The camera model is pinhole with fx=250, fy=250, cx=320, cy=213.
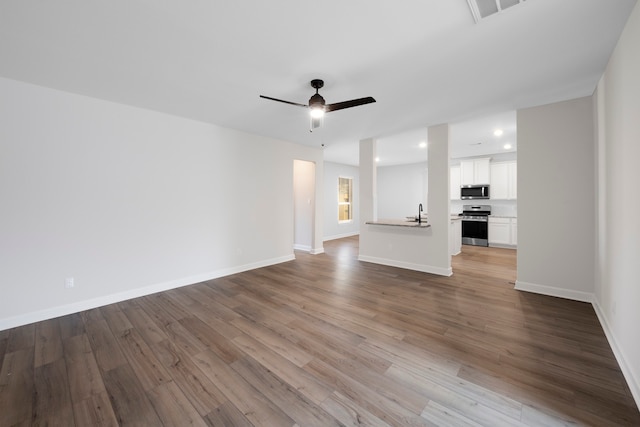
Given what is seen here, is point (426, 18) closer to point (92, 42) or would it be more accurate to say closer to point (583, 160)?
point (92, 42)

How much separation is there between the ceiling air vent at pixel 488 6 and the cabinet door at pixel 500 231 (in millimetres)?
6448

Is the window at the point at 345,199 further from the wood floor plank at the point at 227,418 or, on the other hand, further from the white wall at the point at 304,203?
the wood floor plank at the point at 227,418

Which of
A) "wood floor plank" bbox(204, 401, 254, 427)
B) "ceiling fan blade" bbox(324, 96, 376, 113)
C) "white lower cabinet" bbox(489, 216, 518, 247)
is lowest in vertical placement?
"wood floor plank" bbox(204, 401, 254, 427)

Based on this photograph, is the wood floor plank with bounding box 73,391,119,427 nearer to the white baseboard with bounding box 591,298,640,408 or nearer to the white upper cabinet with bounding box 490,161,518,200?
the white baseboard with bounding box 591,298,640,408

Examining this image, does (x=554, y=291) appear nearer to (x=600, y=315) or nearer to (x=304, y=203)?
(x=600, y=315)

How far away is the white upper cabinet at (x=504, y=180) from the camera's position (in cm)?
672

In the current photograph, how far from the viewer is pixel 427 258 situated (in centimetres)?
470

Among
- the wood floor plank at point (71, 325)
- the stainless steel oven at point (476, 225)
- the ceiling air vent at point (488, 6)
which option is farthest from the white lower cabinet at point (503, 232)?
the wood floor plank at point (71, 325)

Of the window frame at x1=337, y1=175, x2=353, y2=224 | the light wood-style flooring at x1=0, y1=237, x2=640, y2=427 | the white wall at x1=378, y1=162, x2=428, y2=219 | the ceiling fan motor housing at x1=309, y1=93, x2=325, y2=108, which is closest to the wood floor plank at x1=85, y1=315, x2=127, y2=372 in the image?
the light wood-style flooring at x1=0, y1=237, x2=640, y2=427

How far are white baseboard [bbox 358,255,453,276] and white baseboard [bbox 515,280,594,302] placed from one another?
3.41 feet

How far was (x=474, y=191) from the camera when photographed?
722 cm

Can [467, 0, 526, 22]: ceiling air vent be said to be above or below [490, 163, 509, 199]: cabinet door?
above

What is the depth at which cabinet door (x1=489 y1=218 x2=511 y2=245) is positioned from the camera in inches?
265

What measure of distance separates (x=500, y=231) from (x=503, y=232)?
0.23 ft
